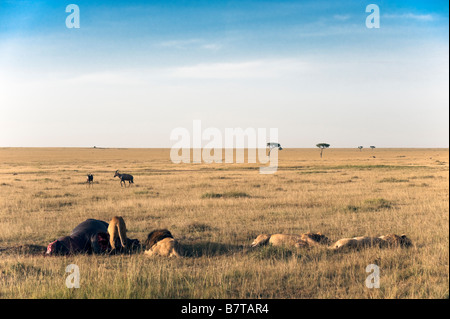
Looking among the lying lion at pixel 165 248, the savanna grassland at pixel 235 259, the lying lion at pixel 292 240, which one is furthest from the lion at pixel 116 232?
the lying lion at pixel 292 240

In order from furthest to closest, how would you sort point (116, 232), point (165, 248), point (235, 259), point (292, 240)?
point (292, 240) → point (116, 232) → point (165, 248) → point (235, 259)

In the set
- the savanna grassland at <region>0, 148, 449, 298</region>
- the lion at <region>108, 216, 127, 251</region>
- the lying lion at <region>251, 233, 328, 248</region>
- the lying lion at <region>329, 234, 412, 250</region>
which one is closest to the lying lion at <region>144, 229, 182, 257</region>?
the savanna grassland at <region>0, 148, 449, 298</region>

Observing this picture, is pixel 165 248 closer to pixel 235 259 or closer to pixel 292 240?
pixel 235 259

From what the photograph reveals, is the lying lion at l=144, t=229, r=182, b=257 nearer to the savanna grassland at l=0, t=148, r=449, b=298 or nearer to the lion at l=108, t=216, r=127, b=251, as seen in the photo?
the savanna grassland at l=0, t=148, r=449, b=298

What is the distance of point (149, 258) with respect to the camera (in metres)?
7.35

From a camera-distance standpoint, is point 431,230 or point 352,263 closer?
point 352,263

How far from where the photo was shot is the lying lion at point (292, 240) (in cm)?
802

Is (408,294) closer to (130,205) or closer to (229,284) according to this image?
(229,284)

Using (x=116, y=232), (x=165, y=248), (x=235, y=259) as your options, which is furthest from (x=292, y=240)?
(x=116, y=232)

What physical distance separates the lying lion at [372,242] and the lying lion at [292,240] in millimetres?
363

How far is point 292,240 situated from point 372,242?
5.24ft

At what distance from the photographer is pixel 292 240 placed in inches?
321
